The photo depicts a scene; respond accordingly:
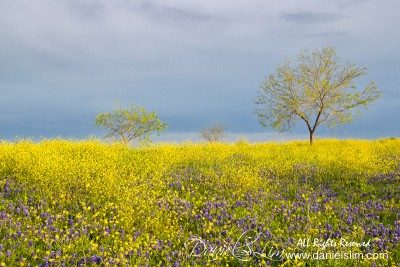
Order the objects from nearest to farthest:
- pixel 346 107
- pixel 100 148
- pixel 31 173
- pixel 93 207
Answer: pixel 93 207 → pixel 31 173 → pixel 100 148 → pixel 346 107

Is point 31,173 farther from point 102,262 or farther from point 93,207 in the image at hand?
point 102,262

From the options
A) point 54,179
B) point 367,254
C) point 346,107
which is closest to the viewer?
point 367,254

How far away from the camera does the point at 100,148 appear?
55.6 feet

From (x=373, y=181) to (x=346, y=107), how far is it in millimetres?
23692

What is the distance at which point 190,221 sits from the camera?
23.0 feet

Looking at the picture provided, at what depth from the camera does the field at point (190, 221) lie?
5.42m

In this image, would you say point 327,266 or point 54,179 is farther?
point 54,179

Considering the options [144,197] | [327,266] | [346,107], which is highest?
[346,107]

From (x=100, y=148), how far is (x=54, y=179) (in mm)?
7618

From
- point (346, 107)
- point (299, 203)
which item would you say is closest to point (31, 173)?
point (299, 203)

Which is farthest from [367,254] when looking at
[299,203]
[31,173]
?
[31,173]

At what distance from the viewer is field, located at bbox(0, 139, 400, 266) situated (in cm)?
542

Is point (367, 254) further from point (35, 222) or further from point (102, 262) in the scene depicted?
point (35, 222)

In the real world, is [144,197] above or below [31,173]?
below
